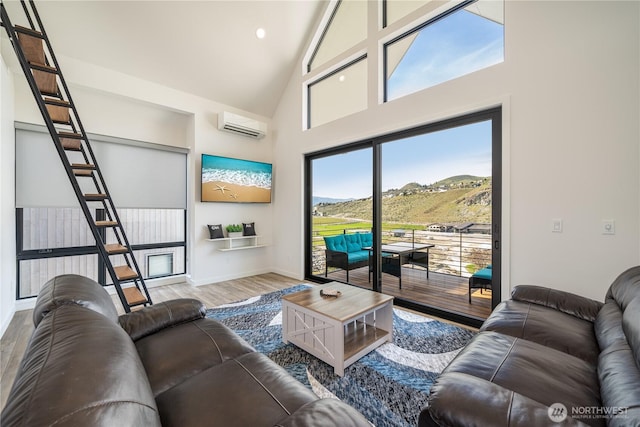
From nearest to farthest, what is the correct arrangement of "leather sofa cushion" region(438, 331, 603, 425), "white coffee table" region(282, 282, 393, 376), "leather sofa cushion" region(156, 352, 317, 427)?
"leather sofa cushion" region(156, 352, 317, 427), "leather sofa cushion" region(438, 331, 603, 425), "white coffee table" region(282, 282, 393, 376)

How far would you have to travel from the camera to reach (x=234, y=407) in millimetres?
1038

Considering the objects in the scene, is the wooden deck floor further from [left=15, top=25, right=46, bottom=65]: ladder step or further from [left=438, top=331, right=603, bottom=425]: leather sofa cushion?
→ [left=15, top=25, right=46, bottom=65]: ladder step

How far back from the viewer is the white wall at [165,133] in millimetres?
3094

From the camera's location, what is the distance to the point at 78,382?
678mm

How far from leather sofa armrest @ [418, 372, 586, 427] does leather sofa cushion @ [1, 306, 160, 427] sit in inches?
40.3

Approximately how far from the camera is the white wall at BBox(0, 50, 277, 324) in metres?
3.09

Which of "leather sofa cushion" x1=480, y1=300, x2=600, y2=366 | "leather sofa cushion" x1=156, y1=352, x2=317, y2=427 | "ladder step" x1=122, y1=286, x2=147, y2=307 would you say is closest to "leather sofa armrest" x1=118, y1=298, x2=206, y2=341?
"leather sofa cushion" x1=156, y1=352, x2=317, y2=427

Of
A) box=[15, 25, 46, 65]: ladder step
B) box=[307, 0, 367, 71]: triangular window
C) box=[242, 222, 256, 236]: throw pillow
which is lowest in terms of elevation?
box=[242, 222, 256, 236]: throw pillow

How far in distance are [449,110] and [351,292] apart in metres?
2.34

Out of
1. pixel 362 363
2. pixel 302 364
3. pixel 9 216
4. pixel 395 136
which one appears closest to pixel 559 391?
pixel 362 363

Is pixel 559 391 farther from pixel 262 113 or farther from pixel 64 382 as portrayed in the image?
pixel 262 113

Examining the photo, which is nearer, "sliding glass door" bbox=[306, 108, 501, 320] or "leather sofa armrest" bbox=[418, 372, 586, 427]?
"leather sofa armrest" bbox=[418, 372, 586, 427]

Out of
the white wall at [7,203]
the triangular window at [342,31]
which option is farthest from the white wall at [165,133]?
the triangular window at [342,31]

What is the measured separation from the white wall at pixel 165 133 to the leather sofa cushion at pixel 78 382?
3068 millimetres
